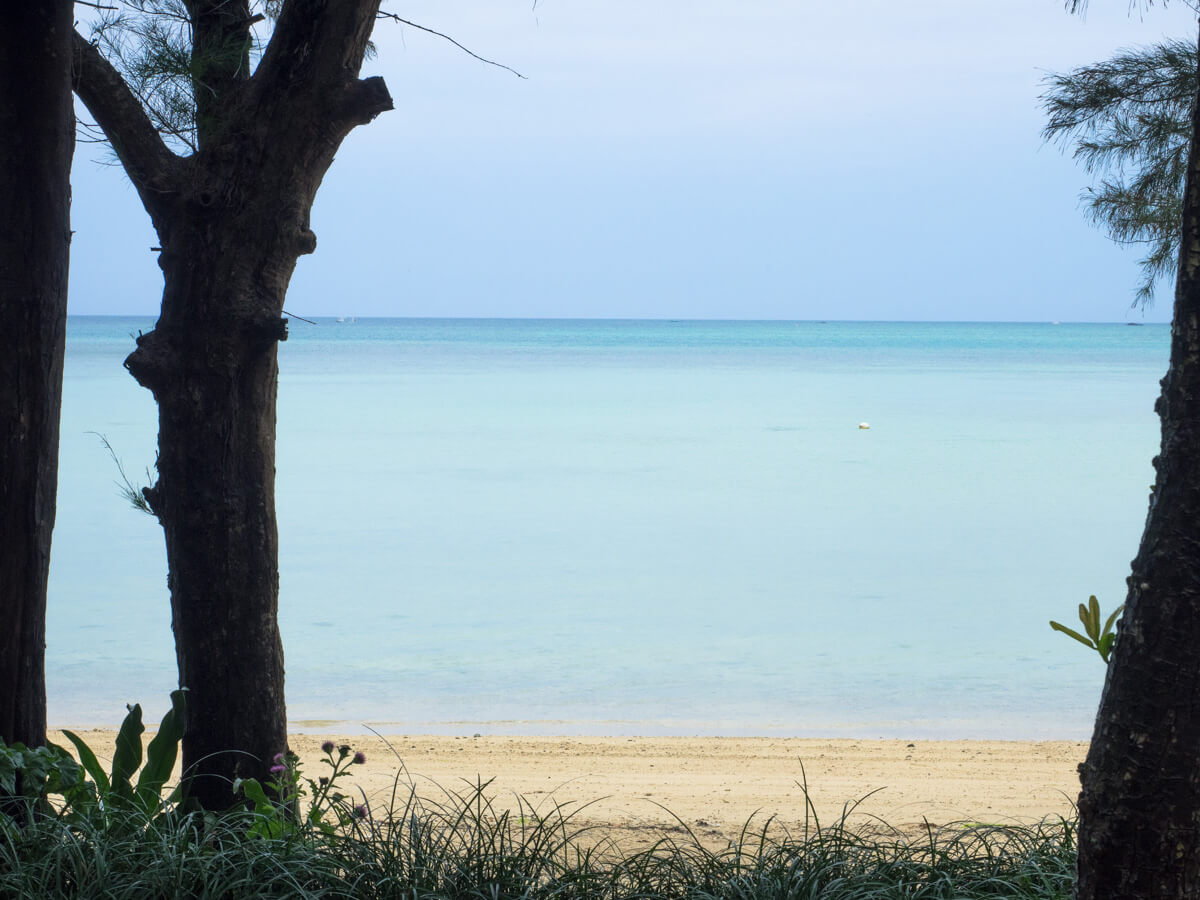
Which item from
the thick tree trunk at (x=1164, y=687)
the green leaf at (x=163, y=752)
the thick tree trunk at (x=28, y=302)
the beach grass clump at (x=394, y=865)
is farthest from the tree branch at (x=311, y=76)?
the thick tree trunk at (x=1164, y=687)

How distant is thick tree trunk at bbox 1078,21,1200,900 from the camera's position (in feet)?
6.81

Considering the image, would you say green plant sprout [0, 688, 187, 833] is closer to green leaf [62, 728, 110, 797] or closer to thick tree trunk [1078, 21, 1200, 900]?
green leaf [62, 728, 110, 797]

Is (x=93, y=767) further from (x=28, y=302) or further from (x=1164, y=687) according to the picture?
(x=1164, y=687)

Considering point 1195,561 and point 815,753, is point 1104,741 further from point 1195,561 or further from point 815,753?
point 815,753

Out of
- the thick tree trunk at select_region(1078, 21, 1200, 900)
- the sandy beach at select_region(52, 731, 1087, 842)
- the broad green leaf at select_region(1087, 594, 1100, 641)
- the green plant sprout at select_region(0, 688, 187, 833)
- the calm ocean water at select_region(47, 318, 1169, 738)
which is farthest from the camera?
the calm ocean water at select_region(47, 318, 1169, 738)

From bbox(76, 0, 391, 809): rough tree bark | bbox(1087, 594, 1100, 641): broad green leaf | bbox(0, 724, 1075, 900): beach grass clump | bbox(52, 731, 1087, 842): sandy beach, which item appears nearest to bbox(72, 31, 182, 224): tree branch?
bbox(76, 0, 391, 809): rough tree bark

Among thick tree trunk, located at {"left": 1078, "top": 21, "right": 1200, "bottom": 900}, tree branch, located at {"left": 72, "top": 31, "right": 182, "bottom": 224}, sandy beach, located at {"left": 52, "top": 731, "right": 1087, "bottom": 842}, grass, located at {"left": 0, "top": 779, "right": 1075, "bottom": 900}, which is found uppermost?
tree branch, located at {"left": 72, "top": 31, "right": 182, "bottom": 224}

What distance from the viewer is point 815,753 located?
5.90 metres

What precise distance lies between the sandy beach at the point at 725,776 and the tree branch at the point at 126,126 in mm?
2343

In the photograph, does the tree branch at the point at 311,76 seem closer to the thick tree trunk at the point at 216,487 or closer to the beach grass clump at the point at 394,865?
the thick tree trunk at the point at 216,487

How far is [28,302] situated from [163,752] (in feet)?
4.47

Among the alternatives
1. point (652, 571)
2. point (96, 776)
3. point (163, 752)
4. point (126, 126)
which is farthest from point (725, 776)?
point (652, 571)

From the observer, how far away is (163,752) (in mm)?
3354

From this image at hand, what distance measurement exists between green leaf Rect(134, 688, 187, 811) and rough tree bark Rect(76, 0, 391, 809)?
5.5 inches
